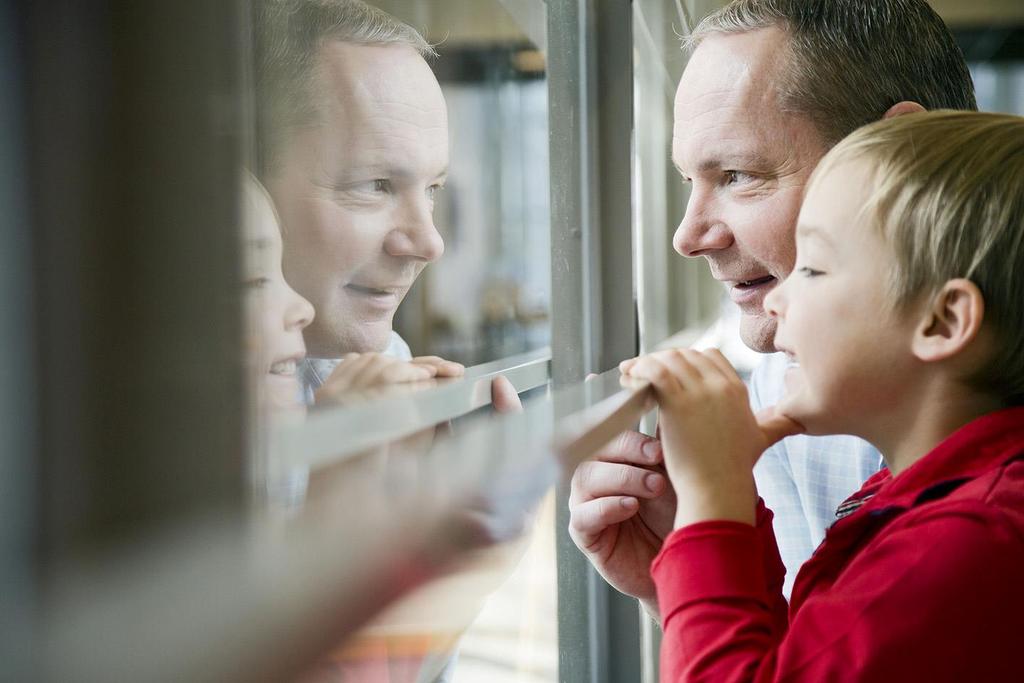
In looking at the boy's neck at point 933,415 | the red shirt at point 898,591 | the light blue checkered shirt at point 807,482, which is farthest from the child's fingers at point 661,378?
the light blue checkered shirt at point 807,482

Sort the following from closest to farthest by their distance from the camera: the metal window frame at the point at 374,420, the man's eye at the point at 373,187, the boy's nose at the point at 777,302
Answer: the metal window frame at the point at 374,420
the man's eye at the point at 373,187
the boy's nose at the point at 777,302

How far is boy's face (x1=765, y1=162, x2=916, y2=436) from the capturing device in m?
0.74

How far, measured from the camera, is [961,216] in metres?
0.71

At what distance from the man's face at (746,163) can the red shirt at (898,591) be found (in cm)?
36

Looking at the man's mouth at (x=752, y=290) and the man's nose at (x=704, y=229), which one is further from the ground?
the man's nose at (x=704, y=229)

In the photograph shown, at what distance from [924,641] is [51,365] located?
0.59 metres

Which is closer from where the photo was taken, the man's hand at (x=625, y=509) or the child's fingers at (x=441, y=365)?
the child's fingers at (x=441, y=365)

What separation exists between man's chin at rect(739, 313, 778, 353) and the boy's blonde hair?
35 centimetres

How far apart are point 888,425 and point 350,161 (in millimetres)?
534

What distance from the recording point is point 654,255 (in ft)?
6.39

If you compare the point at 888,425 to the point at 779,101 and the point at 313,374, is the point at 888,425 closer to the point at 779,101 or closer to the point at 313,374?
the point at 779,101

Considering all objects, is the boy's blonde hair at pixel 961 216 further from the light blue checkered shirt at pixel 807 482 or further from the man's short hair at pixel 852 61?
the light blue checkered shirt at pixel 807 482

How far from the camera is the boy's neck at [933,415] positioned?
2.53ft

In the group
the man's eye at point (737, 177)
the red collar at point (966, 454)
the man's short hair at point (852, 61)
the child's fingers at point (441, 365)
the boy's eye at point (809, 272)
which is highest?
the man's short hair at point (852, 61)
